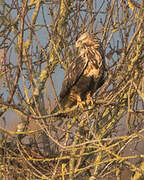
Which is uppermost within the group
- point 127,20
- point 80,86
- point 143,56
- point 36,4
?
point 36,4

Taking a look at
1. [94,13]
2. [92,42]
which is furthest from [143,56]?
[92,42]

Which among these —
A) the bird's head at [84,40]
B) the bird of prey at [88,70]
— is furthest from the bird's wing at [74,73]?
the bird's head at [84,40]

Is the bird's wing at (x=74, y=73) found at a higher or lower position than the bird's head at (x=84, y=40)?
lower

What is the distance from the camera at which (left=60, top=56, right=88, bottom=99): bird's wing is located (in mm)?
4075

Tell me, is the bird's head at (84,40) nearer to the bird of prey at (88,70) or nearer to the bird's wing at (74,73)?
the bird of prey at (88,70)

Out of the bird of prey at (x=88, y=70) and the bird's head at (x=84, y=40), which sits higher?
the bird's head at (x=84, y=40)

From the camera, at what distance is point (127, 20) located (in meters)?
3.52

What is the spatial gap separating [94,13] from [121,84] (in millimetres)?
1067

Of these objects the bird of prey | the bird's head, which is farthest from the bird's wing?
the bird's head

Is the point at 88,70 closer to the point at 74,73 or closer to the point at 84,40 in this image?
the point at 74,73

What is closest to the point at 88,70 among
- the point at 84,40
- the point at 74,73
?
the point at 74,73

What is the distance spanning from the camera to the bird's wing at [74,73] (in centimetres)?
407

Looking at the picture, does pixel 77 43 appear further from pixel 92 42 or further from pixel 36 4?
pixel 36 4

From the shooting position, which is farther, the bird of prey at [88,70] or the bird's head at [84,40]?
the bird of prey at [88,70]
